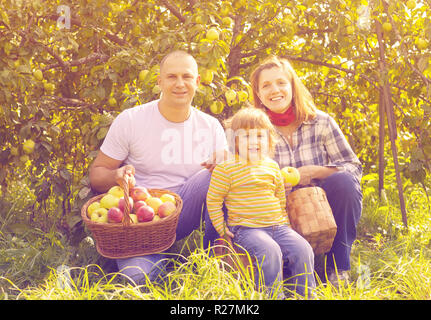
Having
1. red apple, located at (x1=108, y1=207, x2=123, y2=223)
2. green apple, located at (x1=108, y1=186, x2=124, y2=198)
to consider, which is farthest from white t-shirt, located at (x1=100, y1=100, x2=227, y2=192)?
red apple, located at (x1=108, y1=207, x2=123, y2=223)

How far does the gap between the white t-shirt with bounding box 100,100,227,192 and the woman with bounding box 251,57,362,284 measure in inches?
13.3

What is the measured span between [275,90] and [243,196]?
0.62m

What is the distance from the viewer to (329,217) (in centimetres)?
231

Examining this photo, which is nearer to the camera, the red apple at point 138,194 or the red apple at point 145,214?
the red apple at point 145,214

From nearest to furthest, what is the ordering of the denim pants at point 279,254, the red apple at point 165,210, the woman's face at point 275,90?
the denim pants at point 279,254
the red apple at point 165,210
the woman's face at point 275,90

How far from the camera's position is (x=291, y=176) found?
7.93 feet

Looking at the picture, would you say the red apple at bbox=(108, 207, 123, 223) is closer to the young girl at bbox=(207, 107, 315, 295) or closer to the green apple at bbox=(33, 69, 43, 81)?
the young girl at bbox=(207, 107, 315, 295)

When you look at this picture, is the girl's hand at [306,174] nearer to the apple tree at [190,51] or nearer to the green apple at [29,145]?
the apple tree at [190,51]

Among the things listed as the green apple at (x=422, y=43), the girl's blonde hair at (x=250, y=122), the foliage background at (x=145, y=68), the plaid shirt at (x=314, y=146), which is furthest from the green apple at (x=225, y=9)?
the green apple at (x=422, y=43)

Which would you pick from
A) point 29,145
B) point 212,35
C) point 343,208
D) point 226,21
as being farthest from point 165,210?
point 226,21

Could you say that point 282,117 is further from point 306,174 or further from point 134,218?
point 134,218

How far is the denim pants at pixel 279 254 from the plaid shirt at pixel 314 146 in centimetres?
51

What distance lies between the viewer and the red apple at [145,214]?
86.0 inches

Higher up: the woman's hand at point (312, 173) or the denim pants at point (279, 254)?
the woman's hand at point (312, 173)
